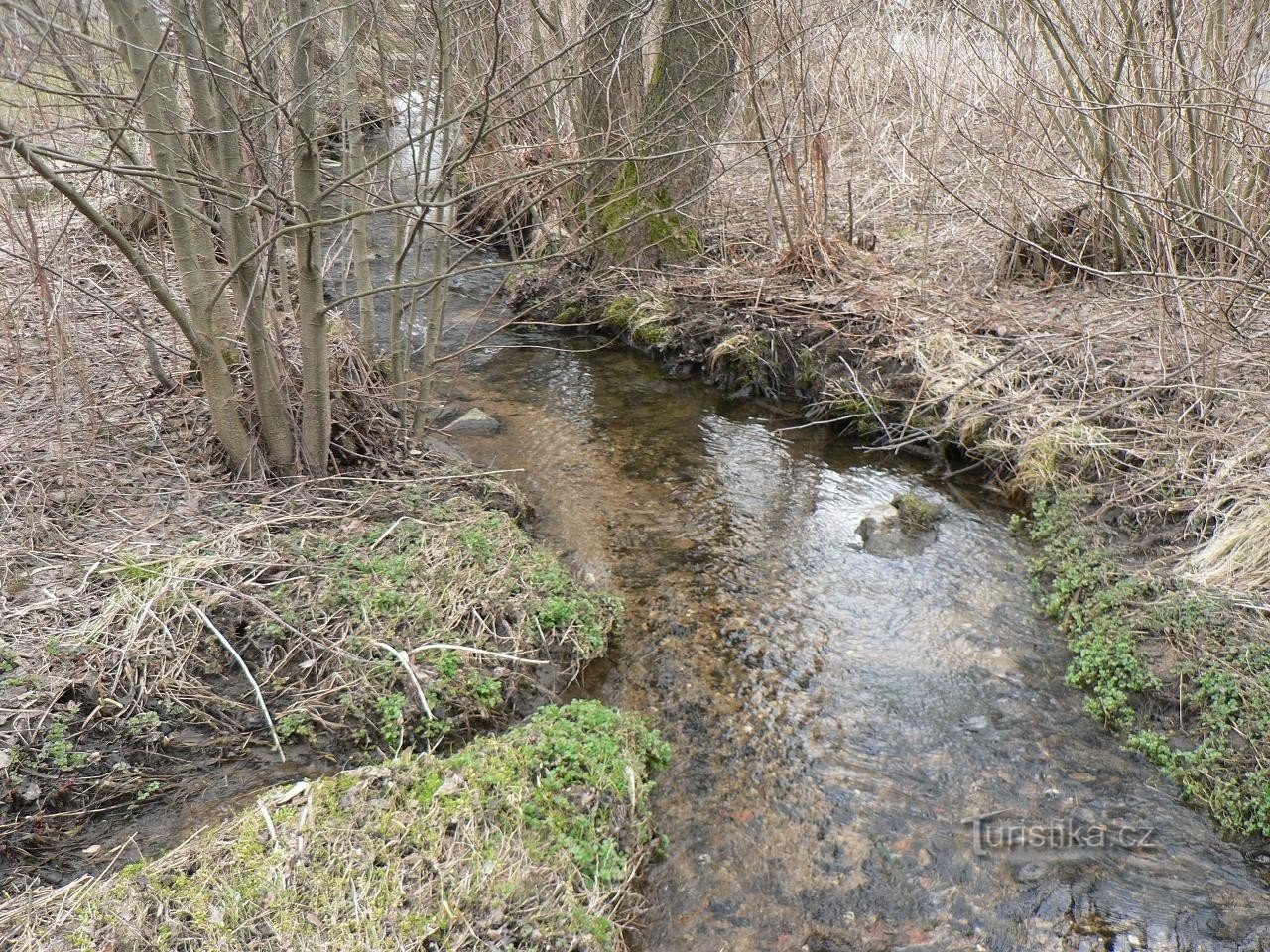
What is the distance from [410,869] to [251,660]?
1.48m

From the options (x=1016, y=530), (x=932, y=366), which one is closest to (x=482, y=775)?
(x=1016, y=530)

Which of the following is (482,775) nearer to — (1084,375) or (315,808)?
(315,808)

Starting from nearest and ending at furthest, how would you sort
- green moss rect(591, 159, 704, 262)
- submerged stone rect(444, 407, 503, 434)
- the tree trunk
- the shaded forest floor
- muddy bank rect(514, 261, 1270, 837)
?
the shaded forest floor < muddy bank rect(514, 261, 1270, 837) < submerged stone rect(444, 407, 503, 434) < the tree trunk < green moss rect(591, 159, 704, 262)

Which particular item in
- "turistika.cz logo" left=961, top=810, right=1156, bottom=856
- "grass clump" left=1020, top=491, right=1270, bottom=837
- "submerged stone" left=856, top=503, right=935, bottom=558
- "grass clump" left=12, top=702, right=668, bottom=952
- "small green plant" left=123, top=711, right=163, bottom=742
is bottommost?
"turistika.cz logo" left=961, top=810, right=1156, bottom=856

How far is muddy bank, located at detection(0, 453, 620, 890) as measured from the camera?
3.41 metres

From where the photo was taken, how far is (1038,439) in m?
6.21

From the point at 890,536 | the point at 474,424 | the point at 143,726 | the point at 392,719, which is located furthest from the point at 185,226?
the point at 890,536

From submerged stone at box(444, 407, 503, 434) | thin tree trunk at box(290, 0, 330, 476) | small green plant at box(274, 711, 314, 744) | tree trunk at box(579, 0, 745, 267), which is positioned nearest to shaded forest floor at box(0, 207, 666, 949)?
small green plant at box(274, 711, 314, 744)

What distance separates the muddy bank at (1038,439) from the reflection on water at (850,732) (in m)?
0.25

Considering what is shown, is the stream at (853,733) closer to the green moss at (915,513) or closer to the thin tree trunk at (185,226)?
the green moss at (915,513)

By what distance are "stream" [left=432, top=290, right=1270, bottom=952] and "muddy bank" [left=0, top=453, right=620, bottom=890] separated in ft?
1.89

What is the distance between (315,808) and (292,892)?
359 mm

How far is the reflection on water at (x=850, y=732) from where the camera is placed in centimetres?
328

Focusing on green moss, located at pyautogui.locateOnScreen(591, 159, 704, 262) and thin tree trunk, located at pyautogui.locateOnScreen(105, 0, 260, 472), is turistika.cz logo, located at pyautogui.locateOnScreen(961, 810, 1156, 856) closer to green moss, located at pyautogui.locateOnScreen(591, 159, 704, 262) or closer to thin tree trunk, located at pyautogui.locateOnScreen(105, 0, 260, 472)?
thin tree trunk, located at pyautogui.locateOnScreen(105, 0, 260, 472)
